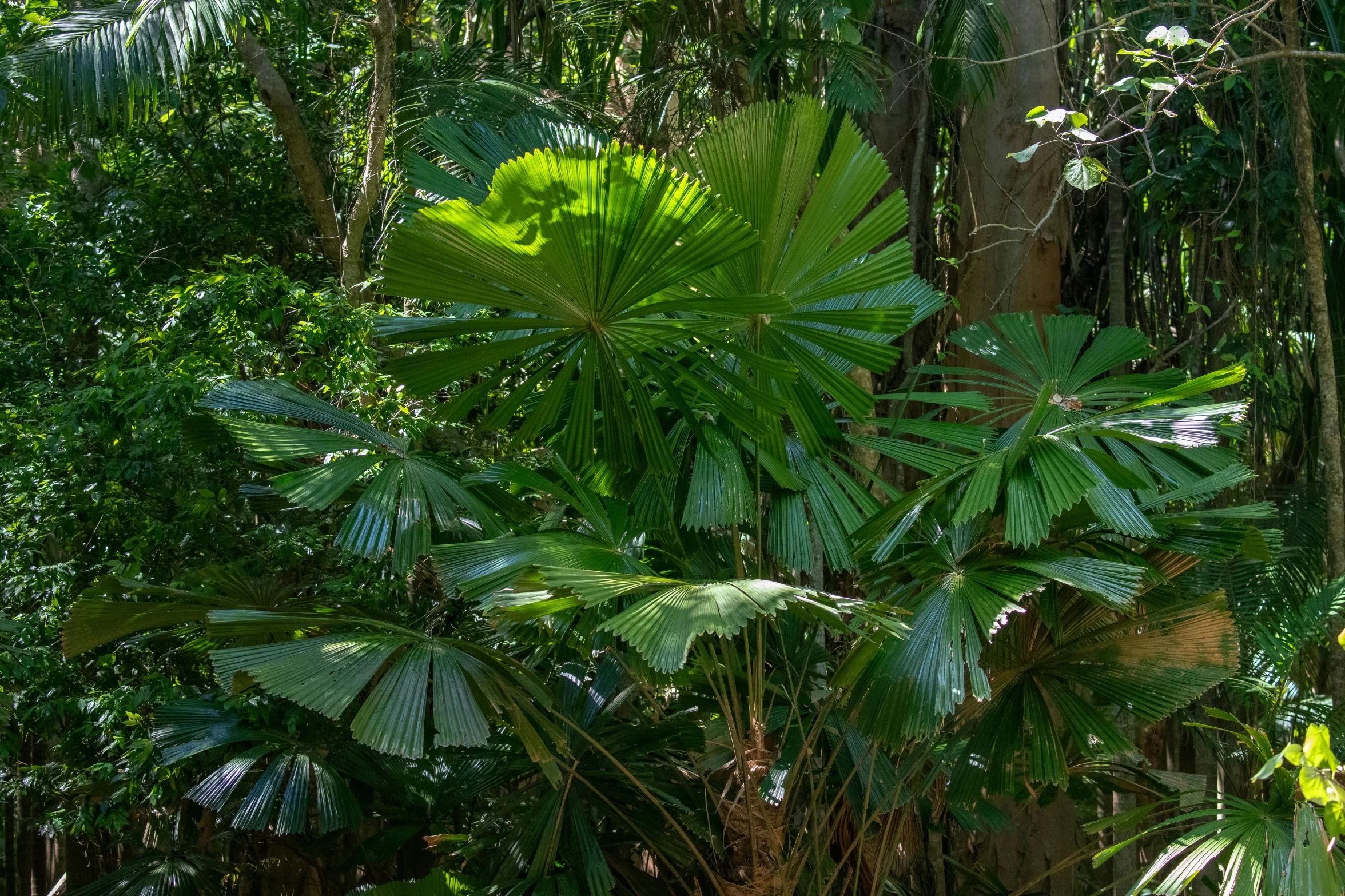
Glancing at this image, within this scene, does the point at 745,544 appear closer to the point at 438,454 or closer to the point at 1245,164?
the point at 438,454

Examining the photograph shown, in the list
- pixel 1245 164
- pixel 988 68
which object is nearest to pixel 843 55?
pixel 988 68

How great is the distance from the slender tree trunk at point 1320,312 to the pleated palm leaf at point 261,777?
348 centimetres

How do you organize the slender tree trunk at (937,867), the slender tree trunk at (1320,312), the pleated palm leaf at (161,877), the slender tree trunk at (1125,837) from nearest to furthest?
the pleated palm leaf at (161,877)
the slender tree trunk at (1320,312)
the slender tree trunk at (937,867)
the slender tree trunk at (1125,837)

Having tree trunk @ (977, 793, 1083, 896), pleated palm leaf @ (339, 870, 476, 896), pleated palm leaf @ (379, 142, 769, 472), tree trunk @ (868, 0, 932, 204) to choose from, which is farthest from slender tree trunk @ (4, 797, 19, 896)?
tree trunk @ (868, 0, 932, 204)

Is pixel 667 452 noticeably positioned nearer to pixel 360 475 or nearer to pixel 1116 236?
pixel 360 475

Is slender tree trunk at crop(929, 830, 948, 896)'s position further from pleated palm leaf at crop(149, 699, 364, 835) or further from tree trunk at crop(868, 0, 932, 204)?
tree trunk at crop(868, 0, 932, 204)

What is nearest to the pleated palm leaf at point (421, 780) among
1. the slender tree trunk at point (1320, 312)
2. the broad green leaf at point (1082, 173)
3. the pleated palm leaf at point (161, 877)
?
the pleated palm leaf at point (161, 877)

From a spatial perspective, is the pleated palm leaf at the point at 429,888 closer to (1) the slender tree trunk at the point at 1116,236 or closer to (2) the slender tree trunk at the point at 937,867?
(2) the slender tree trunk at the point at 937,867

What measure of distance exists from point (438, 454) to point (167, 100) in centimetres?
236

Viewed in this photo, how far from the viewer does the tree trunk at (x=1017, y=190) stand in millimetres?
4770

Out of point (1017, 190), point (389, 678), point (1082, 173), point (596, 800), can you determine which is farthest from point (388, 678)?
point (1017, 190)

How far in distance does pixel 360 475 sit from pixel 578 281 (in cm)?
87

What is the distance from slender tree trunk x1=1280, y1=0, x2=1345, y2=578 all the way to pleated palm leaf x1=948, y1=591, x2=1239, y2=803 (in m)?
1.47

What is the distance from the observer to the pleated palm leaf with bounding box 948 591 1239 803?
266cm
